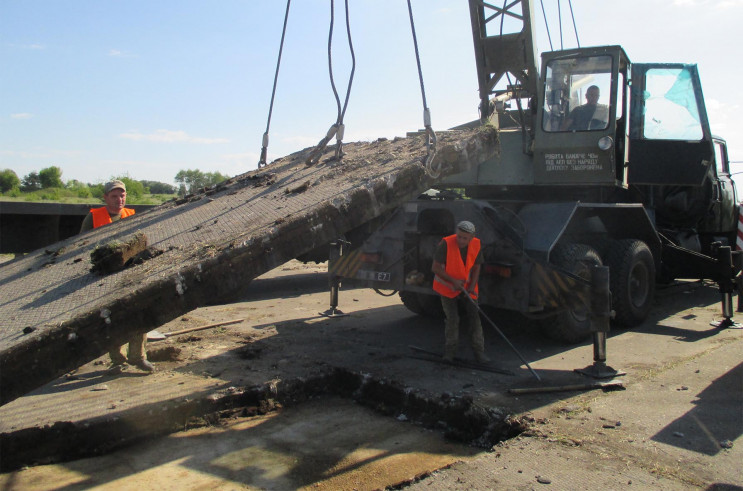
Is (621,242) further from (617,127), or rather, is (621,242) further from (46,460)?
(46,460)

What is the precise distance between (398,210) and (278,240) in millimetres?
3048

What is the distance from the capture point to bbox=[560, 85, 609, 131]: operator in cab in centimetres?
661

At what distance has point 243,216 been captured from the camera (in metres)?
4.21

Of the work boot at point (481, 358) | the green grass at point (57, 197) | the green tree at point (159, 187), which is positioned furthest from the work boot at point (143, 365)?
the green tree at point (159, 187)

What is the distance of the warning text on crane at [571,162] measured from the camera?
657 cm

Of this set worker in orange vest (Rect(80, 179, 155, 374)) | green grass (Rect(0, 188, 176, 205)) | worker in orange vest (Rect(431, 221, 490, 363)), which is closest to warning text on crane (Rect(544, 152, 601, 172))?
worker in orange vest (Rect(431, 221, 490, 363))

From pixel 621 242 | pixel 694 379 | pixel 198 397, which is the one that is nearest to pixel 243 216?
pixel 198 397

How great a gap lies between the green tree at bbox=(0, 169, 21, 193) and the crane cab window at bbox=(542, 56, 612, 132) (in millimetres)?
29907

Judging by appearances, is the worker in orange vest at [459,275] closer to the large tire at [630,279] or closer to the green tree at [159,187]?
the large tire at [630,279]

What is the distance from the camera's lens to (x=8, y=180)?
30406 millimetres

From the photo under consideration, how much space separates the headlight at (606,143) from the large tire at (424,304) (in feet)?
8.88

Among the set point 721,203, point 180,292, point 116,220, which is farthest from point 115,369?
point 721,203

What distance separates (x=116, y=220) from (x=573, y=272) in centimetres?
440

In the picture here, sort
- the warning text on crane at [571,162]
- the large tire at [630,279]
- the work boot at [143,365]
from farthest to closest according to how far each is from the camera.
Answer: the large tire at [630,279], the warning text on crane at [571,162], the work boot at [143,365]
